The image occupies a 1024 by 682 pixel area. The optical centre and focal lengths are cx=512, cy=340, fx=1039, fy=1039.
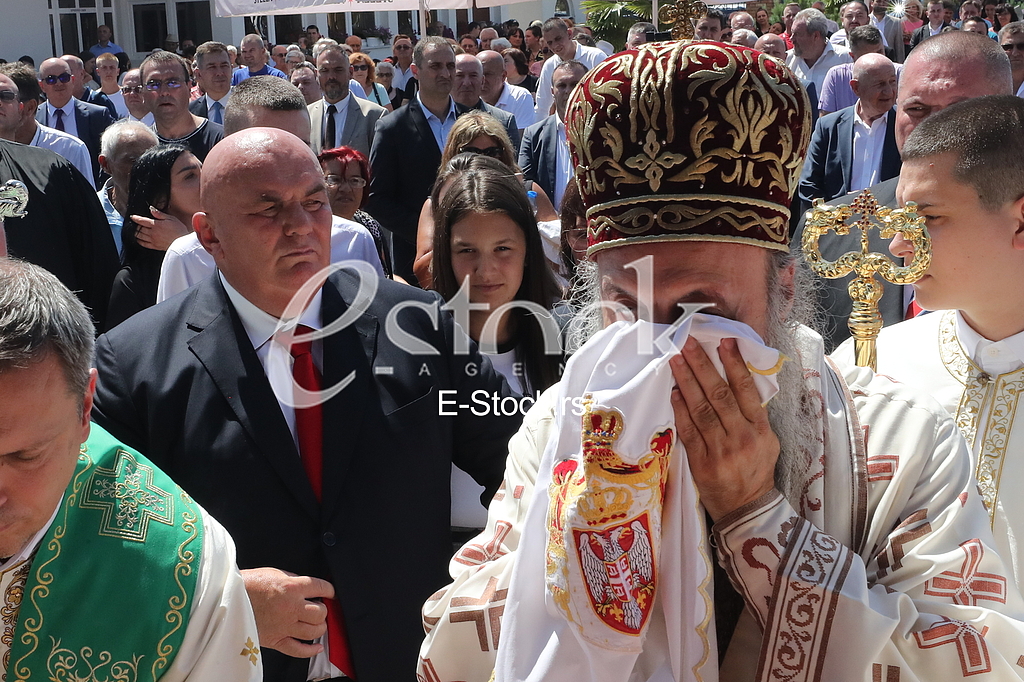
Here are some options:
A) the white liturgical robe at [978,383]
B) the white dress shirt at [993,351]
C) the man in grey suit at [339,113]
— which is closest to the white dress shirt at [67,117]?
the man in grey suit at [339,113]

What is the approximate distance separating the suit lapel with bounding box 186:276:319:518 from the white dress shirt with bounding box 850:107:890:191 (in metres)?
4.80

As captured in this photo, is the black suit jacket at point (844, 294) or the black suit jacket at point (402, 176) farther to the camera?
the black suit jacket at point (402, 176)

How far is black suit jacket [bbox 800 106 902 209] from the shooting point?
6.44 m

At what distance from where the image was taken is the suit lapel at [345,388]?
8.75 feet

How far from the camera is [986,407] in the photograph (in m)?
2.85

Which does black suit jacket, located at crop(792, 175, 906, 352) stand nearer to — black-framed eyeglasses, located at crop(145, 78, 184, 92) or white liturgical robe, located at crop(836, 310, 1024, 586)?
white liturgical robe, located at crop(836, 310, 1024, 586)

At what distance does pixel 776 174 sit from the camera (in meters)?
1.91

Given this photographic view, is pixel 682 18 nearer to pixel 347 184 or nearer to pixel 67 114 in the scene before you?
pixel 347 184

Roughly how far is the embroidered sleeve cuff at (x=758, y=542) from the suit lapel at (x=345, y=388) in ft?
3.88

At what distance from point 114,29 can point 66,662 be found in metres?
29.2

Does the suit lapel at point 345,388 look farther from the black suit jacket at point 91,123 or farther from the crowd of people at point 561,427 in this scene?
the black suit jacket at point 91,123

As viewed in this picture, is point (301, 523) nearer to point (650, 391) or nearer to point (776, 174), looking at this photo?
point (650, 391)

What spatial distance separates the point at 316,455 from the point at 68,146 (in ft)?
18.4

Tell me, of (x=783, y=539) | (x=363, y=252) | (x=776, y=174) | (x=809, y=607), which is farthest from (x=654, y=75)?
(x=363, y=252)
